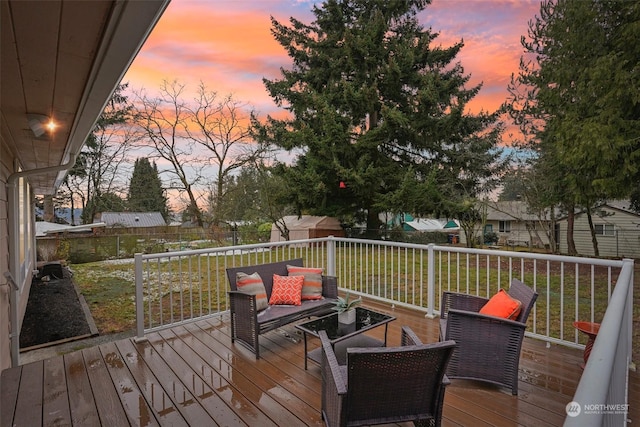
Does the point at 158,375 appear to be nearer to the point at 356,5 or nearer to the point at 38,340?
the point at 38,340

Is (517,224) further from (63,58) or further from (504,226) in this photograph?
(63,58)

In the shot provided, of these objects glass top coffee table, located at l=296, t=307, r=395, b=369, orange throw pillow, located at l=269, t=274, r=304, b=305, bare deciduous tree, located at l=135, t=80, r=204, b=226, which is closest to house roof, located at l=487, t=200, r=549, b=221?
orange throw pillow, located at l=269, t=274, r=304, b=305

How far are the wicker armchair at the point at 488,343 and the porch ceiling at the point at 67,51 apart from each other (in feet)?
9.26

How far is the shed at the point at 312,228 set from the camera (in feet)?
45.0

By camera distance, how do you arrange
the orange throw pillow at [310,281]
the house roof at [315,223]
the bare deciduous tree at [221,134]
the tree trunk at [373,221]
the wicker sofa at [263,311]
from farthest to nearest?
the bare deciduous tree at [221,134] → the house roof at [315,223] → the tree trunk at [373,221] → the orange throw pillow at [310,281] → the wicker sofa at [263,311]

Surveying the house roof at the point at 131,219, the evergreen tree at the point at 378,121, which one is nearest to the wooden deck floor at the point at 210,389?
the evergreen tree at the point at 378,121

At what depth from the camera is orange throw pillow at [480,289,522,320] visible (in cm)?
276

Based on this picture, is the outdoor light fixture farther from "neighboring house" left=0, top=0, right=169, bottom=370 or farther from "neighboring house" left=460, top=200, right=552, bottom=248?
"neighboring house" left=460, top=200, right=552, bottom=248

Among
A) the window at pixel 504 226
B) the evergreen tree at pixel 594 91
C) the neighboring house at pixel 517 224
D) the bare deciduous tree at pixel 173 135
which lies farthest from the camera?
the window at pixel 504 226

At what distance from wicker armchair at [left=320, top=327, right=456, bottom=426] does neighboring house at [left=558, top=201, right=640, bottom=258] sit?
1823cm

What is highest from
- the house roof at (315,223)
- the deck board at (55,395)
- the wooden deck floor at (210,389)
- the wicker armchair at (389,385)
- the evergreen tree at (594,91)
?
the evergreen tree at (594,91)

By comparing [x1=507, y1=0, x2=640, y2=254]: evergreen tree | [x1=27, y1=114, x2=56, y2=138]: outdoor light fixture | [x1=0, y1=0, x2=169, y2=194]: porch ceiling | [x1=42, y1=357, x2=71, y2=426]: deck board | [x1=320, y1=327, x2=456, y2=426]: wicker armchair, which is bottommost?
[x1=42, y1=357, x2=71, y2=426]: deck board

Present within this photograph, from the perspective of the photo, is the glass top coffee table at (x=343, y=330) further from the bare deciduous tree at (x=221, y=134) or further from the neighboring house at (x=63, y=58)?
the bare deciduous tree at (x=221, y=134)

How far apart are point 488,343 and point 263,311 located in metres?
2.30
